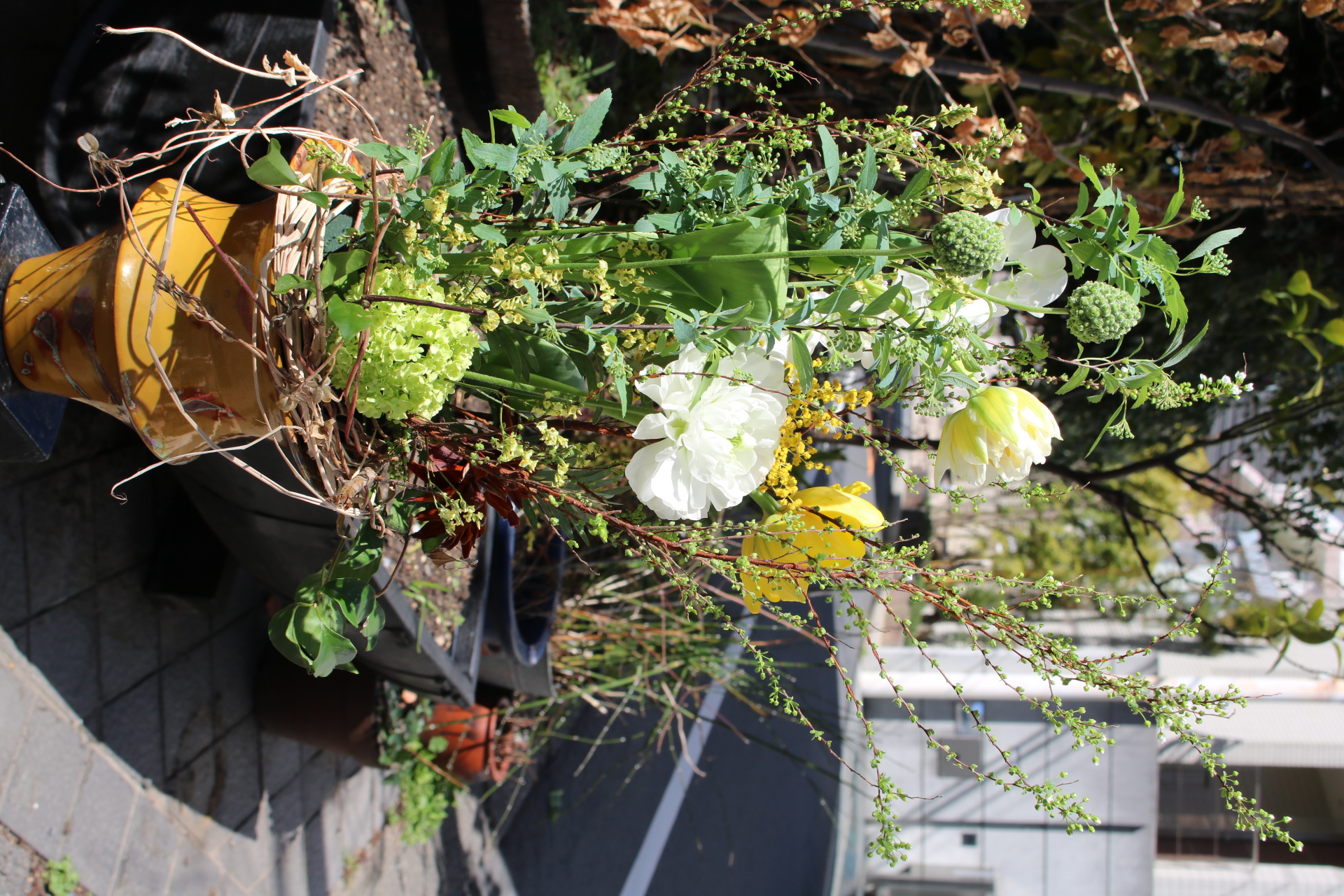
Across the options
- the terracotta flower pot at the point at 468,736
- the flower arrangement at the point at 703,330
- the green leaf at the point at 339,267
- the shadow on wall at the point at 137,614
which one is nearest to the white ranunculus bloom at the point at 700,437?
the flower arrangement at the point at 703,330

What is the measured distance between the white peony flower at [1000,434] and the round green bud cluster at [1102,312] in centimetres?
7

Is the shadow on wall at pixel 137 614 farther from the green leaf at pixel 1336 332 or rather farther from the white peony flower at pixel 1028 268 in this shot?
the green leaf at pixel 1336 332

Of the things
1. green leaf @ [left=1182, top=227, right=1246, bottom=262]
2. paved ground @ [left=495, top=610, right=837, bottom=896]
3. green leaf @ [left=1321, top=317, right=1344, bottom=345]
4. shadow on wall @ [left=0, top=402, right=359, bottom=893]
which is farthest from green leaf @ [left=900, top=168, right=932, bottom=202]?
paved ground @ [left=495, top=610, right=837, bottom=896]

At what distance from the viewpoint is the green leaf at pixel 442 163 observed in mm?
646

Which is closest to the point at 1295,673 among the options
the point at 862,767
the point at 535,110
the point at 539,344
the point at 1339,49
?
the point at 862,767

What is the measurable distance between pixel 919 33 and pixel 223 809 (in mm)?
2355

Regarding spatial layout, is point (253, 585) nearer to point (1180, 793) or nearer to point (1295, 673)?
point (1295, 673)

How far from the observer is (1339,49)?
1899 mm

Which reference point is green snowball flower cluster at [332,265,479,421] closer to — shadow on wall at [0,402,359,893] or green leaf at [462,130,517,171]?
green leaf at [462,130,517,171]

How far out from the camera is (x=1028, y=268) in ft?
2.34

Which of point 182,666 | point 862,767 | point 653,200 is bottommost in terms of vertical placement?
point 862,767

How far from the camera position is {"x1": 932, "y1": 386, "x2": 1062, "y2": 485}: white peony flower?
637mm

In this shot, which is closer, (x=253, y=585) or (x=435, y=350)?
(x=435, y=350)

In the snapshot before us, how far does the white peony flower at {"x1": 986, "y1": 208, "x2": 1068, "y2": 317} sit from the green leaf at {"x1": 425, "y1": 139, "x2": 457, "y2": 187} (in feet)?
1.49
